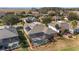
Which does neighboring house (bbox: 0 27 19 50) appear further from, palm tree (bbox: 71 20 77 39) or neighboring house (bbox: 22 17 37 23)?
palm tree (bbox: 71 20 77 39)

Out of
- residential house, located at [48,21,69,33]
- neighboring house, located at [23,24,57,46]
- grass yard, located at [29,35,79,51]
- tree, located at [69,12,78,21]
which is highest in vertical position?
tree, located at [69,12,78,21]

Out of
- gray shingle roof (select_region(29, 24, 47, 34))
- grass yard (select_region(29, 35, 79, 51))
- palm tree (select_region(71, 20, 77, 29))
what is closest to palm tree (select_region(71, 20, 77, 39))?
palm tree (select_region(71, 20, 77, 29))

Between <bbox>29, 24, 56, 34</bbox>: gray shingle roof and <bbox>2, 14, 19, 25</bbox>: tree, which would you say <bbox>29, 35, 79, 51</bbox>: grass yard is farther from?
<bbox>2, 14, 19, 25</bbox>: tree

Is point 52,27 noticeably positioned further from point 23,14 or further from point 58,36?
point 23,14

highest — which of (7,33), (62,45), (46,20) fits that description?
(46,20)

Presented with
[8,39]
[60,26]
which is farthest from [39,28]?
[8,39]

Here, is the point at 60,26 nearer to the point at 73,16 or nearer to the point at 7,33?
the point at 73,16

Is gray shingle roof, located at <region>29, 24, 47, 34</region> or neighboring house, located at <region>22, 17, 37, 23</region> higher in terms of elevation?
neighboring house, located at <region>22, 17, 37, 23</region>
